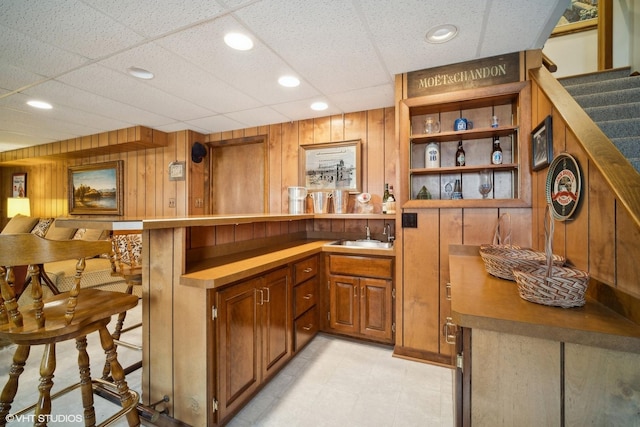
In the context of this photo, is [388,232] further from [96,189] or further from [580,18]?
[96,189]

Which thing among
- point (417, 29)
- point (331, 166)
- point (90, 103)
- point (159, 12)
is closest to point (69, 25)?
point (159, 12)

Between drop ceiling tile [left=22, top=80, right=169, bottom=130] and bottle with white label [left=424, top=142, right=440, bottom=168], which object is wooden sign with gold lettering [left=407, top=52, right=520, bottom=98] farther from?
drop ceiling tile [left=22, top=80, right=169, bottom=130]

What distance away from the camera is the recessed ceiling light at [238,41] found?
5.73 feet

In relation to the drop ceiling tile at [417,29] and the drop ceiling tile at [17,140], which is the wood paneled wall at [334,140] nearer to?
the drop ceiling tile at [417,29]

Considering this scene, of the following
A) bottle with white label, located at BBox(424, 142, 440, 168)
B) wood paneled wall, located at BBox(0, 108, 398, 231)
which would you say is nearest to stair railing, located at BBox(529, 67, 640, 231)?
bottle with white label, located at BBox(424, 142, 440, 168)

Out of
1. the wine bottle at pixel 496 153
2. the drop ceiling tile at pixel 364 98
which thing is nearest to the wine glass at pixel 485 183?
the wine bottle at pixel 496 153

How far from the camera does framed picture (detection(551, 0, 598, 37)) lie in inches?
139

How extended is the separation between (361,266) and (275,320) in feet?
3.02

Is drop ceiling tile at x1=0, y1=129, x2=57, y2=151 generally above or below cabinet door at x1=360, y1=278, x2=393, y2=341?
above

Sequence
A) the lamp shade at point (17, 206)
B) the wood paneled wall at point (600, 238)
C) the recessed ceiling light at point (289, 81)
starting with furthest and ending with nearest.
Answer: the lamp shade at point (17, 206) < the recessed ceiling light at point (289, 81) < the wood paneled wall at point (600, 238)

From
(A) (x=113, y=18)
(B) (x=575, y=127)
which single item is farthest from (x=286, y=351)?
(A) (x=113, y=18)

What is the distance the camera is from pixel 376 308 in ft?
8.00

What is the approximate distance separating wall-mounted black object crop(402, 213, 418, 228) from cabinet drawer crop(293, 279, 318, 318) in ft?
3.21

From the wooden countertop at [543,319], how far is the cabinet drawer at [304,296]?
135cm
